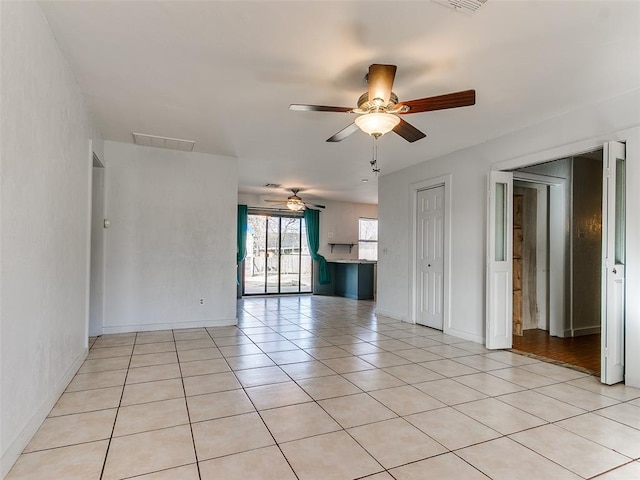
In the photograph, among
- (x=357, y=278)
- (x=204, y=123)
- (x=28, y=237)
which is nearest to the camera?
(x=28, y=237)

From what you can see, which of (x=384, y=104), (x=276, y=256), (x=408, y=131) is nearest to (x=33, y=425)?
(x=384, y=104)

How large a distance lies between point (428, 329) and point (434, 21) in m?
4.21

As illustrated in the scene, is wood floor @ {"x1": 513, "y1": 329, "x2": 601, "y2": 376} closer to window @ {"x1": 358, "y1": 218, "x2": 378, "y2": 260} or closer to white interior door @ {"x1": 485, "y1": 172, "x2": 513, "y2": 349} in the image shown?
white interior door @ {"x1": 485, "y1": 172, "x2": 513, "y2": 349}

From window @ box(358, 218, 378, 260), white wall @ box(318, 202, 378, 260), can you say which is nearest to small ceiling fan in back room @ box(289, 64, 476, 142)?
white wall @ box(318, 202, 378, 260)

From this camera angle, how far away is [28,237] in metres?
2.10

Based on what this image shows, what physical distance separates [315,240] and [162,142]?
5269 millimetres

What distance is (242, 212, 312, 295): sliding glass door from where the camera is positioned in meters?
9.14

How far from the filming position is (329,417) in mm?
2492

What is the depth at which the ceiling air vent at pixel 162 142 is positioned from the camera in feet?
15.1

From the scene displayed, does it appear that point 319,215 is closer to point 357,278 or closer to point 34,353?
point 357,278

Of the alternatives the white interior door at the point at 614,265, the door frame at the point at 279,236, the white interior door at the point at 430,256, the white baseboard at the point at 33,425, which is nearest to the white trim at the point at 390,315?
the white interior door at the point at 430,256

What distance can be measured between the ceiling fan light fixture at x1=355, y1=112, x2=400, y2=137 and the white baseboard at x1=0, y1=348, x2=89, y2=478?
292cm

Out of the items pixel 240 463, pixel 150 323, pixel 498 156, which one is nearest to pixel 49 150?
pixel 240 463

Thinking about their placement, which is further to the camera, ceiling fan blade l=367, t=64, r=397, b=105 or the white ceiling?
ceiling fan blade l=367, t=64, r=397, b=105
